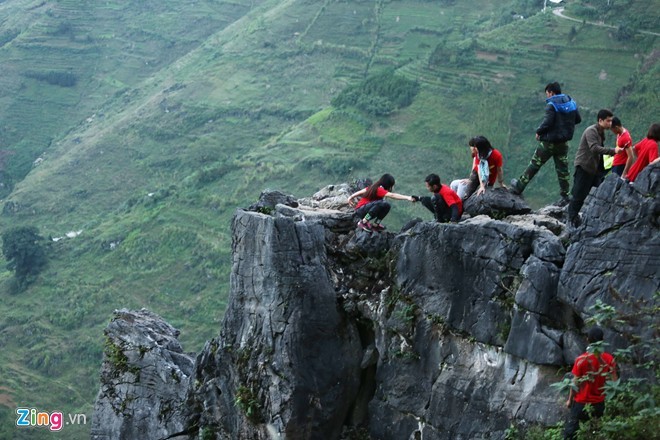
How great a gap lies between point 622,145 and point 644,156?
0.91 meters

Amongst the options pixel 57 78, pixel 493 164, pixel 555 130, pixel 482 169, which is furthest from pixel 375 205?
pixel 57 78

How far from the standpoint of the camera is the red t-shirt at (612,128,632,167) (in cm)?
1341

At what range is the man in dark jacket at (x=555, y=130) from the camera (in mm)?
14828

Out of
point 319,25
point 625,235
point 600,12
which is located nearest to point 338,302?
point 625,235

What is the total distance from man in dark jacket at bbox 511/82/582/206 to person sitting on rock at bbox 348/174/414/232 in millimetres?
2090

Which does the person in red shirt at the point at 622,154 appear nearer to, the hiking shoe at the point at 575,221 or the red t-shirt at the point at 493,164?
the hiking shoe at the point at 575,221

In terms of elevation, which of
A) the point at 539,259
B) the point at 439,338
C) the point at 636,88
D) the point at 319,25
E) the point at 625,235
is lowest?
the point at 319,25

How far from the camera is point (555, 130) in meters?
15.0

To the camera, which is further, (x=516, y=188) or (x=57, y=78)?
(x=57, y=78)

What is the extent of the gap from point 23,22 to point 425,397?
341 feet

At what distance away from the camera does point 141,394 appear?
1980cm

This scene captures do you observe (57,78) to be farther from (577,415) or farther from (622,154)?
(577,415)

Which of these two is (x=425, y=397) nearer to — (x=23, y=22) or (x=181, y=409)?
(x=181, y=409)

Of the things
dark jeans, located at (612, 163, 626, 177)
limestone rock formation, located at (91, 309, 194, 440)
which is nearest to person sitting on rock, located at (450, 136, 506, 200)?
dark jeans, located at (612, 163, 626, 177)
